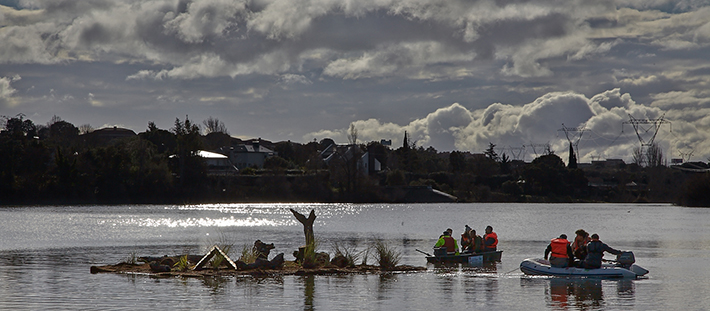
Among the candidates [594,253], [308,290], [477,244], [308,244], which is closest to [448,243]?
[477,244]

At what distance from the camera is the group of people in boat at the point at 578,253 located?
30.5 m

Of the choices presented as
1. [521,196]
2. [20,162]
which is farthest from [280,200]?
[521,196]

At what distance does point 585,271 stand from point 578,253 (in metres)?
0.99

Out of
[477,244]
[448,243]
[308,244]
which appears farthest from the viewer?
[477,244]

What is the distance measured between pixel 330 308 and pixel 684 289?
570 inches

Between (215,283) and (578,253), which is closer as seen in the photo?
(215,283)

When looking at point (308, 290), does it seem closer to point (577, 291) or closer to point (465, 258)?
point (577, 291)

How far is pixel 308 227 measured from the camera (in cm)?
3272

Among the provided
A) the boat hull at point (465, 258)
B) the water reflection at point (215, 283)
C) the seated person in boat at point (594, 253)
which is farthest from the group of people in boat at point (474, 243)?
the water reflection at point (215, 283)

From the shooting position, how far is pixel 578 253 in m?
31.5

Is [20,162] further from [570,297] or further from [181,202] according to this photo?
[570,297]

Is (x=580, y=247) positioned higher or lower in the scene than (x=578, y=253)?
higher

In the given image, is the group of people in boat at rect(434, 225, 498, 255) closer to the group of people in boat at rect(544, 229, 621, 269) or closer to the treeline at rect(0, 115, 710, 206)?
the group of people in boat at rect(544, 229, 621, 269)

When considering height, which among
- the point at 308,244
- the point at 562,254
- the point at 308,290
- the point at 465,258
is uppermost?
the point at 308,244
